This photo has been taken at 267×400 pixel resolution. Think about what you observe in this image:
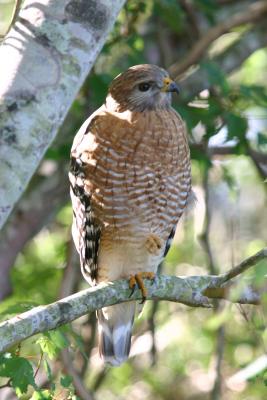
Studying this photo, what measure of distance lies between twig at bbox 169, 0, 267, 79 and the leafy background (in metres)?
0.09

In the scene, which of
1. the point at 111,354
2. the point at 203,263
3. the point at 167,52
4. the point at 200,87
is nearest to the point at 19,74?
the point at 111,354

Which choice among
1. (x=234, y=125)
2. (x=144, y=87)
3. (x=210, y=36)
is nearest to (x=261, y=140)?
(x=234, y=125)

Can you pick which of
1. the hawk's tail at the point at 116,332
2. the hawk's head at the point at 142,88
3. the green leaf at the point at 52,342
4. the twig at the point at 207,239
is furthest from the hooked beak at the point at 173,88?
the green leaf at the point at 52,342

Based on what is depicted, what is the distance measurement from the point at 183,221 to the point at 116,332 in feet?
7.49

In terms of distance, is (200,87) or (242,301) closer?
(242,301)

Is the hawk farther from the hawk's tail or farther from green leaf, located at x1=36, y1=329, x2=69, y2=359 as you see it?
green leaf, located at x1=36, y1=329, x2=69, y2=359

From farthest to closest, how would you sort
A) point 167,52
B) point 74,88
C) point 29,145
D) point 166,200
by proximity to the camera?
point 167,52 → point 166,200 → point 74,88 → point 29,145

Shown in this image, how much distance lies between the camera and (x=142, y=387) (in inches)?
312

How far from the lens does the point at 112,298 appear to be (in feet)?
12.5

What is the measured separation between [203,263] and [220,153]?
5.26 feet

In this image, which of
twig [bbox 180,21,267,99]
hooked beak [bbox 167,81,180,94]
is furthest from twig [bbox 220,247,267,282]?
twig [bbox 180,21,267,99]

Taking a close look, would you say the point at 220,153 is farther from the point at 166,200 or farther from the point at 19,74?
the point at 19,74

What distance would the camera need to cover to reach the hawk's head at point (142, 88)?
5.01 metres

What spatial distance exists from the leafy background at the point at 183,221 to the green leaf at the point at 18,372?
40 cm
